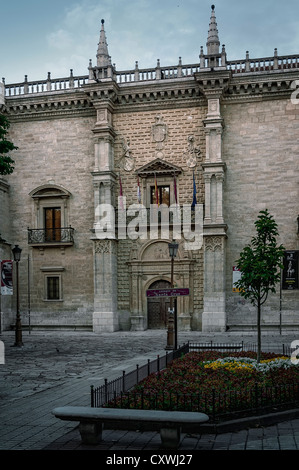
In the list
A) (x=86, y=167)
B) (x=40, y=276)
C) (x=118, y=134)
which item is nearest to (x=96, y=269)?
(x=40, y=276)

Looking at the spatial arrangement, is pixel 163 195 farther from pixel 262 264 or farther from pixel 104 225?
pixel 262 264

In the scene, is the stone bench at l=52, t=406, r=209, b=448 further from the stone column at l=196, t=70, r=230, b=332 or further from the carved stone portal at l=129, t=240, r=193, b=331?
the carved stone portal at l=129, t=240, r=193, b=331

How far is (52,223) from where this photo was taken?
30.1m

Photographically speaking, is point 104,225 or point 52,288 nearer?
point 104,225

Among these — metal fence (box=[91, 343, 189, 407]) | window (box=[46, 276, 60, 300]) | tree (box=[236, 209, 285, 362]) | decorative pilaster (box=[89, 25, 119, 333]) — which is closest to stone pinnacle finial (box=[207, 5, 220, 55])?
decorative pilaster (box=[89, 25, 119, 333])


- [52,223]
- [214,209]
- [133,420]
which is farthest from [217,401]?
[52,223]

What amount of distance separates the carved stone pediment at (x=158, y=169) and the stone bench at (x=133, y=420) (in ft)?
70.2

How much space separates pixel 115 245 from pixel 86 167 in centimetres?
487

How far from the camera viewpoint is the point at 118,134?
2947 cm

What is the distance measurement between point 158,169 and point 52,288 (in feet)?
30.4

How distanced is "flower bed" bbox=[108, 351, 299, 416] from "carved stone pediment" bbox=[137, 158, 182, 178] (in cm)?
1536

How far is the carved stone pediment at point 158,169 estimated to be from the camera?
2817 centimetres

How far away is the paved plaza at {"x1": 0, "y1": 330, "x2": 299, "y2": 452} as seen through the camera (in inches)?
300

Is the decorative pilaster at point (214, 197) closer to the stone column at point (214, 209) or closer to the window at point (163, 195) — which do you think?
the stone column at point (214, 209)
